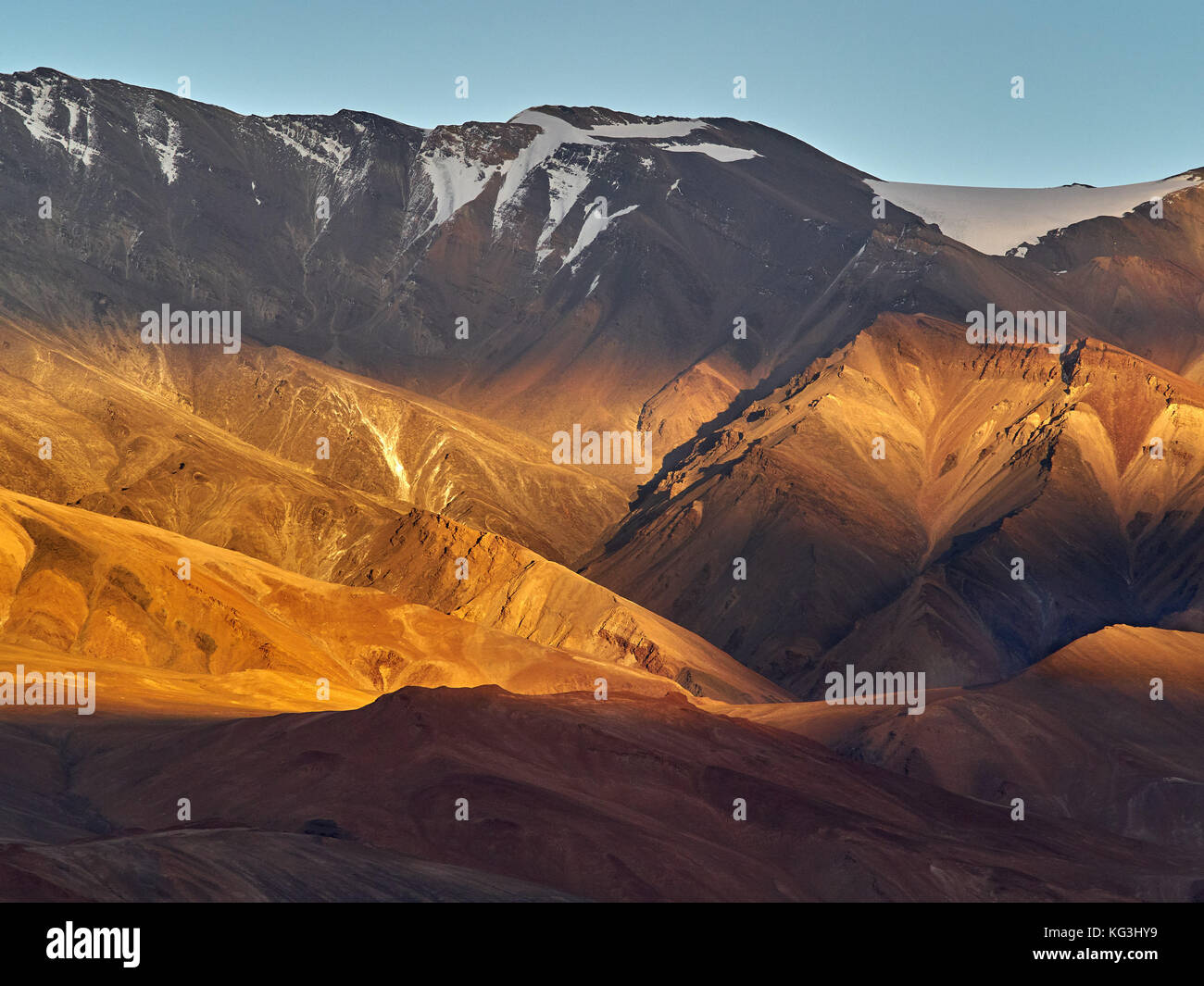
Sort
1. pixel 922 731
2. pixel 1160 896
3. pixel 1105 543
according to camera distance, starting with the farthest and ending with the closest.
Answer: pixel 1105 543 < pixel 922 731 < pixel 1160 896

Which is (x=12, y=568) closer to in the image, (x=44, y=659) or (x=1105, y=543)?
(x=44, y=659)

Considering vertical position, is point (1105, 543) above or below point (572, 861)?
above

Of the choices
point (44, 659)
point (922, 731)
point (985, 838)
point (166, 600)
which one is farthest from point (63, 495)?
point (985, 838)

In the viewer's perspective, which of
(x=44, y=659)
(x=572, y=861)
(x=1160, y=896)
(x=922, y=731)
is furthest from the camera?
(x=922, y=731)

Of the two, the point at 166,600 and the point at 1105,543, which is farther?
the point at 1105,543

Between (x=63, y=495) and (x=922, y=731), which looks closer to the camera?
(x=922, y=731)
